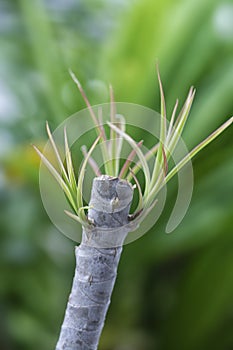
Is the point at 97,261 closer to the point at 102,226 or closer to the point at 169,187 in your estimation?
the point at 102,226

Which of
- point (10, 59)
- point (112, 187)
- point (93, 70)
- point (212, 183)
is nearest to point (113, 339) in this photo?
point (212, 183)

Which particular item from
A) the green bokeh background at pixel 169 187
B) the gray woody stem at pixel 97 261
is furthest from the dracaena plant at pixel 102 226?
the green bokeh background at pixel 169 187

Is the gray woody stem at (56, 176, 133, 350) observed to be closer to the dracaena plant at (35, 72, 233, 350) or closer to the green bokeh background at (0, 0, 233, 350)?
the dracaena plant at (35, 72, 233, 350)

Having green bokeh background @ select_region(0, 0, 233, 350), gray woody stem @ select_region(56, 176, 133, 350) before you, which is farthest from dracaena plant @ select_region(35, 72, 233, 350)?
green bokeh background @ select_region(0, 0, 233, 350)

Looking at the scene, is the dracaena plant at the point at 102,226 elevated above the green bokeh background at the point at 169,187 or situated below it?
below

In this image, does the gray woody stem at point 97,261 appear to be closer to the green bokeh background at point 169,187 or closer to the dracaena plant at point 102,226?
the dracaena plant at point 102,226

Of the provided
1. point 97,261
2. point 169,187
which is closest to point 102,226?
point 97,261

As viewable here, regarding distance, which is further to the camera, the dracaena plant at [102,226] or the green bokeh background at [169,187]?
the green bokeh background at [169,187]
